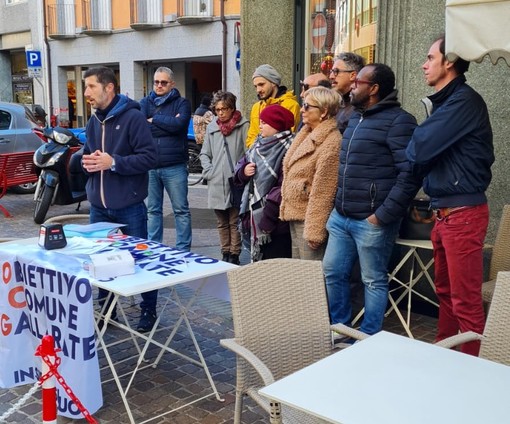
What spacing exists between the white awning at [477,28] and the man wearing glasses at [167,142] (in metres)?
3.50

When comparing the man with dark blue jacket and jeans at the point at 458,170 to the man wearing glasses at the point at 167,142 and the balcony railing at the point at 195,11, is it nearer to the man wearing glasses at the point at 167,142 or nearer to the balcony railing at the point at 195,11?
the man wearing glasses at the point at 167,142

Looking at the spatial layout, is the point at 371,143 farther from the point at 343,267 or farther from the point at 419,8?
the point at 419,8

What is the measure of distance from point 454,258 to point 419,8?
8.23 feet

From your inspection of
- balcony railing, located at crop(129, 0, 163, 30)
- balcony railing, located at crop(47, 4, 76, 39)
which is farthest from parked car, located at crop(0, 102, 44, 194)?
balcony railing, located at crop(47, 4, 76, 39)

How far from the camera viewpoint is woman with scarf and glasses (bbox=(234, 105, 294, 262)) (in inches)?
191

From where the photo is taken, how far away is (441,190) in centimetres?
363

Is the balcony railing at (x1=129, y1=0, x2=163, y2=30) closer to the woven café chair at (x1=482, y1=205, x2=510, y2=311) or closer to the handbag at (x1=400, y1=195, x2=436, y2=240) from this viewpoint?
the handbag at (x1=400, y1=195, x2=436, y2=240)

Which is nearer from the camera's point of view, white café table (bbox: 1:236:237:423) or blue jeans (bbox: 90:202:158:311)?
white café table (bbox: 1:236:237:423)

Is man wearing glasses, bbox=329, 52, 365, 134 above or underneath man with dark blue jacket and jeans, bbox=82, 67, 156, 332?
above

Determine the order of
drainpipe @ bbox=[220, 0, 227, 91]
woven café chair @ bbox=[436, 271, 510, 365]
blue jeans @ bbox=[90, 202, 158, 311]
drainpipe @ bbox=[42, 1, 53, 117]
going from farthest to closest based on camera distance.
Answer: drainpipe @ bbox=[42, 1, 53, 117], drainpipe @ bbox=[220, 0, 227, 91], blue jeans @ bbox=[90, 202, 158, 311], woven café chair @ bbox=[436, 271, 510, 365]

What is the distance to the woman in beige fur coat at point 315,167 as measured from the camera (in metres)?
4.35

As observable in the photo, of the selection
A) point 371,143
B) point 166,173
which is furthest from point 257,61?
point 371,143

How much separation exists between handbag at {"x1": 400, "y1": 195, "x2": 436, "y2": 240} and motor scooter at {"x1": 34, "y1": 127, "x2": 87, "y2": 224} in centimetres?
563

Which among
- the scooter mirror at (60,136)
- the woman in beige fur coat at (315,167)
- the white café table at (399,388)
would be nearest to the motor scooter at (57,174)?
the scooter mirror at (60,136)
